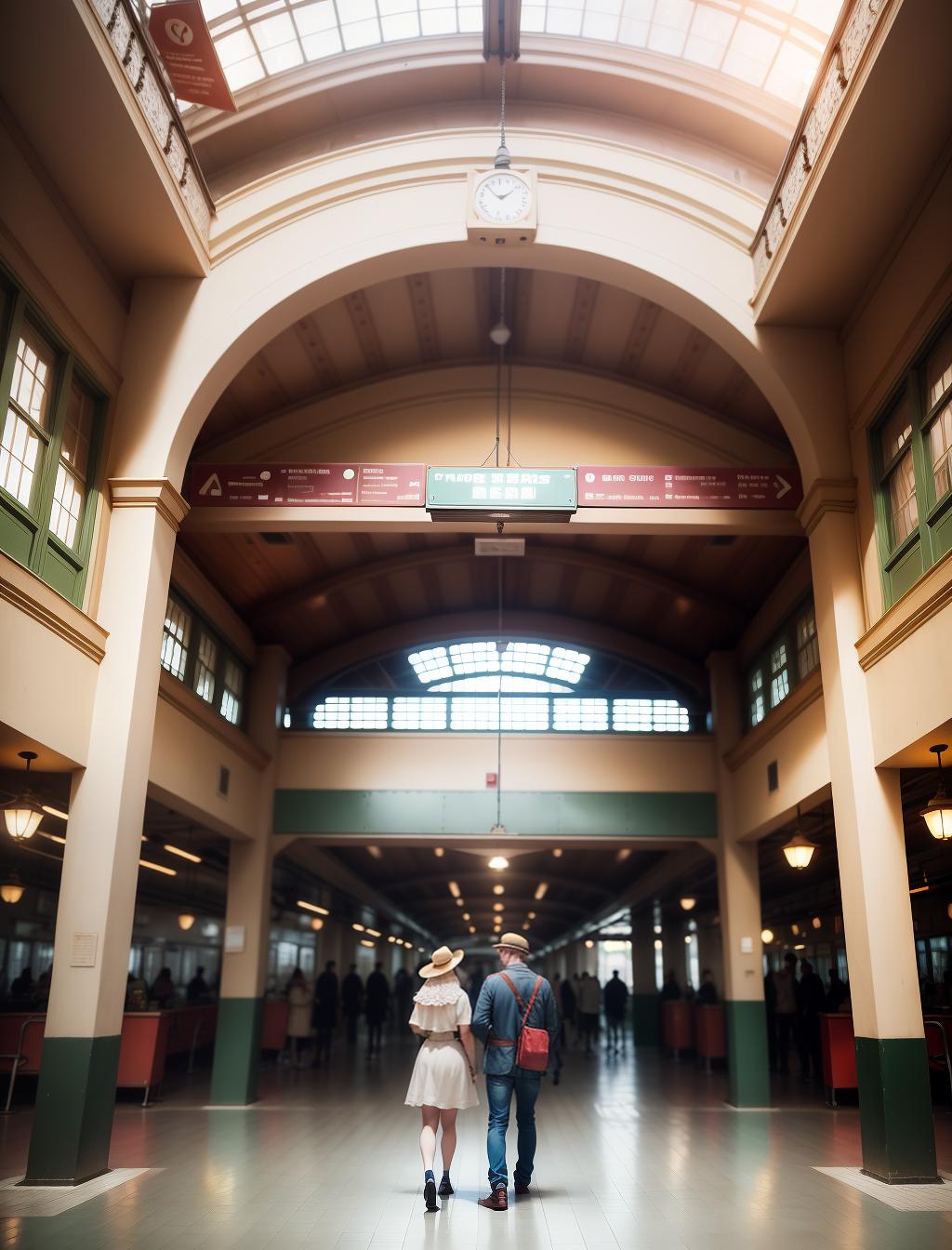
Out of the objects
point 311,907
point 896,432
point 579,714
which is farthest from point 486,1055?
point 311,907

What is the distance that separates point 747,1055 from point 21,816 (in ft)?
34.0

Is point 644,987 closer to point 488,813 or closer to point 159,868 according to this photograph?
point 488,813

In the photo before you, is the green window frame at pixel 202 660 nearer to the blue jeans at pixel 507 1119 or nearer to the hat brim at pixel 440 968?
the hat brim at pixel 440 968

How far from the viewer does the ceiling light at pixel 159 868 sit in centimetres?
1794

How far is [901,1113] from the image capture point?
8.11 m

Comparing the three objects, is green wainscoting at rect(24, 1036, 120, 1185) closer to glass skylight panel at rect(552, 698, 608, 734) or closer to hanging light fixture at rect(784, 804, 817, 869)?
hanging light fixture at rect(784, 804, 817, 869)

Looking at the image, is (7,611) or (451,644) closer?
(7,611)

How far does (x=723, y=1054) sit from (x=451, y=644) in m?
9.42

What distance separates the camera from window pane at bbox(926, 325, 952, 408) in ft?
26.6

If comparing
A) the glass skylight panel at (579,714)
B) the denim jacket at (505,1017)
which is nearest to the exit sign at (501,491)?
the denim jacket at (505,1017)

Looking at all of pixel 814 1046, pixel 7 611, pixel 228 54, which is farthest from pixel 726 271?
pixel 814 1046

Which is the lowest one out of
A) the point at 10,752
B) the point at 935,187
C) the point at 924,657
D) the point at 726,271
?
the point at 10,752

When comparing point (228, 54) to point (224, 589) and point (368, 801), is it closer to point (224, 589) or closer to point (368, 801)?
point (224, 589)

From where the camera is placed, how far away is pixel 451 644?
57.6 ft
